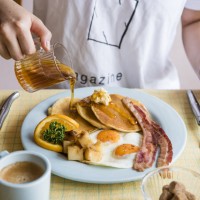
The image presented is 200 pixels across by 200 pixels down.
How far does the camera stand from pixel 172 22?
1.79m

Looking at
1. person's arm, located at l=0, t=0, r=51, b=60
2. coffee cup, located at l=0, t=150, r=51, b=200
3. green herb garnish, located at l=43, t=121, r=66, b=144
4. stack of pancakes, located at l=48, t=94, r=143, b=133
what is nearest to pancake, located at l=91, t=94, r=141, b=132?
stack of pancakes, located at l=48, t=94, r=143, b=133

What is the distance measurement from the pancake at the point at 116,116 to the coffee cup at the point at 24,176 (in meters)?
0.42

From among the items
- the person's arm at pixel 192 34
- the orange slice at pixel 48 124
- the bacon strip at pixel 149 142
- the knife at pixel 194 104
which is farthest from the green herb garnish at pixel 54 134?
the person's arm at pixel 192 34

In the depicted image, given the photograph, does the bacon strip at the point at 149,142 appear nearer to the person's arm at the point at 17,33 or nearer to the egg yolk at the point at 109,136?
the egg yolk at the point at 109,136

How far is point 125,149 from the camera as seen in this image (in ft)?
3.99

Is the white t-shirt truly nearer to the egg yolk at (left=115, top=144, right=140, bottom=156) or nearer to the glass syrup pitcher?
the glass syrup pitcher

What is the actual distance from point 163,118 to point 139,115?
8 centimetres

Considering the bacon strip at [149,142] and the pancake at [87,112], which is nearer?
the bacon strip at [149,142]

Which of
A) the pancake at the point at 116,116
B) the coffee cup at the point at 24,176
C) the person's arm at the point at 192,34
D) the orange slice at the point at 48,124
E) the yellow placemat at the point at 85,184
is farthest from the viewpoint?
the person's arm at the point at 192,34

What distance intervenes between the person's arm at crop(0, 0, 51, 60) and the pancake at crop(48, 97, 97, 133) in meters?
0.23

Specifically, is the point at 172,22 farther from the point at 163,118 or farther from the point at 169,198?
the point at 169,198

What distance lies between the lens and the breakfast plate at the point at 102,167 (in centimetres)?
111

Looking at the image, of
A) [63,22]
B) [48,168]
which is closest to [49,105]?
[63,22]

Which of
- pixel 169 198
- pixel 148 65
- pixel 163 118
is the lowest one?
pixel 148 65
